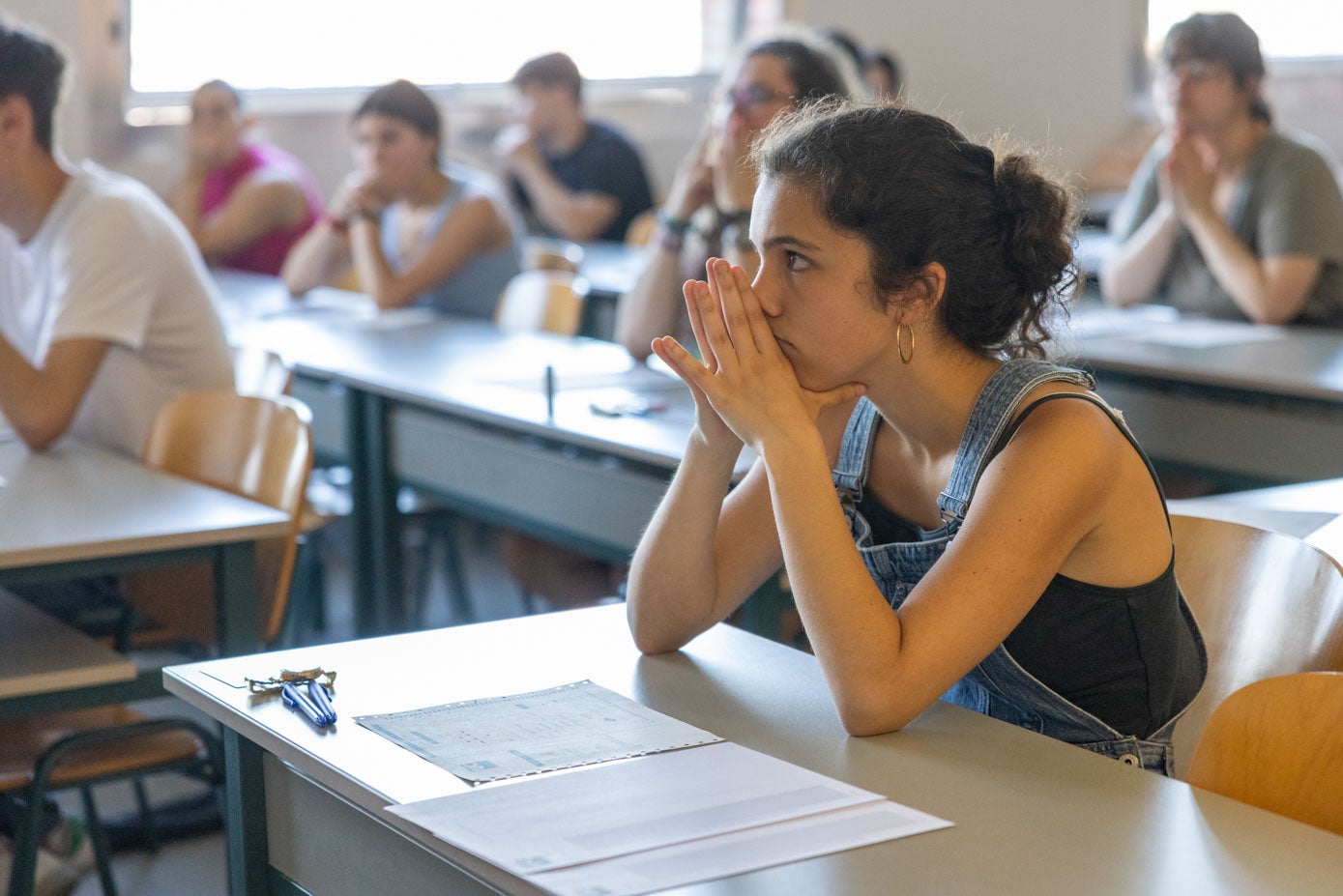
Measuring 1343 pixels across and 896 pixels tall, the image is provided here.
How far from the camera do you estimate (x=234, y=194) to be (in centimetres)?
509

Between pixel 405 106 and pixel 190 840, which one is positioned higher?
pixel 405 106

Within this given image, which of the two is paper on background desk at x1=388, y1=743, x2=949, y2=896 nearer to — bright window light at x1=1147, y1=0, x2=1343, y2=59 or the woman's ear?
the woman's ear

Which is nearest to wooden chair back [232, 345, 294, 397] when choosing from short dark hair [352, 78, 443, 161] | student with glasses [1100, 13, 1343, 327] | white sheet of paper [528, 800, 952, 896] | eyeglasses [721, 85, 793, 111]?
eyeglasses [721, 85, 793, 111]

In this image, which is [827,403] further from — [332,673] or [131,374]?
[131,374]

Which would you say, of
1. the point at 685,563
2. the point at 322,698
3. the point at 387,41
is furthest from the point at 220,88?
the point at 322,698

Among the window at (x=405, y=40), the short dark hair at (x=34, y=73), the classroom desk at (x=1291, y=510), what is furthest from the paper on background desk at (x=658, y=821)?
the window at (x=405, y=40)

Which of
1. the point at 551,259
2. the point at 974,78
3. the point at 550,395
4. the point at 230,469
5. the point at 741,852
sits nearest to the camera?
the point at 741,852

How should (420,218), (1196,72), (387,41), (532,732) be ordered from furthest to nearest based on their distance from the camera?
(387,41)
(420,218)
(1196,72)
(532,732)

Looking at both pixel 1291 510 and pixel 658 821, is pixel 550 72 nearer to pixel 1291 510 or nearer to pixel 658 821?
pixel 1291 510

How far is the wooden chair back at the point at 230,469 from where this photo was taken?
222 centimetres

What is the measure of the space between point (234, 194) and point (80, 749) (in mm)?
3390

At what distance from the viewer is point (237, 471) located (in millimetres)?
2344

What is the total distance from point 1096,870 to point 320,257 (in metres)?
3.75

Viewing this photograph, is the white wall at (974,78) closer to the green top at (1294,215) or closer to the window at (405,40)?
the window at (405,40)
